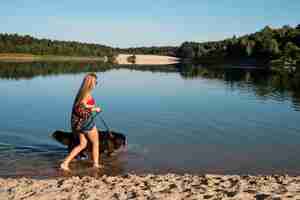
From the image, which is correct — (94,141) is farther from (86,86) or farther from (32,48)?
(32,48)

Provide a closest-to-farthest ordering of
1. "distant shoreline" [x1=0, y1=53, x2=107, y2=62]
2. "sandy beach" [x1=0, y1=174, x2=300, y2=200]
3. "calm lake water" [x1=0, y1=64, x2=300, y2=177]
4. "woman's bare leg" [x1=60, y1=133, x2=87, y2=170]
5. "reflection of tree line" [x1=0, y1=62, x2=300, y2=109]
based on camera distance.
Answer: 1. "sandy beach" [x1=0, y1=174, x2=300, y2=200]
2. "woman's bare leg" [x1=60, y1=133, x2=87, y2=170]
3. "calm lake water" [x1=0, y1=64, x2=300, y2=177]
4. "reflection of tree line" [x1=0, y1=62, x2=300, y2=109]
5. "distant shoreline" [x1=0, y1=53, x2=107, y2=62]

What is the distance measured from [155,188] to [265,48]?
413 feet

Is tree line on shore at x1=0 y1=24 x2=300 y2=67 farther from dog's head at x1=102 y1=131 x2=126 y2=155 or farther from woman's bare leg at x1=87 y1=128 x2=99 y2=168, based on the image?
woman's bare leg at x1=87 y1=128 x2=99 y2=168

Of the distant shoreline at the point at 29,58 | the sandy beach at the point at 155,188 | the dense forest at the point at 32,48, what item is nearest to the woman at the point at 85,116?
the sandy beach at the point at 155,188

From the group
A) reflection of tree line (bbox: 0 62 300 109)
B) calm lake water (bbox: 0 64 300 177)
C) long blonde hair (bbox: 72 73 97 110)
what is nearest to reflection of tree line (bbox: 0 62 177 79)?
reflection of tree line (bbox: 0 62 300 109)

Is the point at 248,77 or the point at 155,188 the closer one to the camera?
the point at 155,188

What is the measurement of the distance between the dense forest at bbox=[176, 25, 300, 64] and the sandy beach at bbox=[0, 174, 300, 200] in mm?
107603

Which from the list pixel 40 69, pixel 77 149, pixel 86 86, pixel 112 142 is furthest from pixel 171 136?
pixel 40 69

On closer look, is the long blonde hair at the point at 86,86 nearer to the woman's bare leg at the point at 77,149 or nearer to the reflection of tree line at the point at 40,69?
the woman's bare leg at the point at 77,149

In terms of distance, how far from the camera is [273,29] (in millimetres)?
159125

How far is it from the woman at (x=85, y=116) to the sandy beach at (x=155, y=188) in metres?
1.34

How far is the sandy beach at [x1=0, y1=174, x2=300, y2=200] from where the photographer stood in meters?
7.61

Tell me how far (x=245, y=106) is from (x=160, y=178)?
1775cm

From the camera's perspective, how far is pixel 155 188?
321 inches
